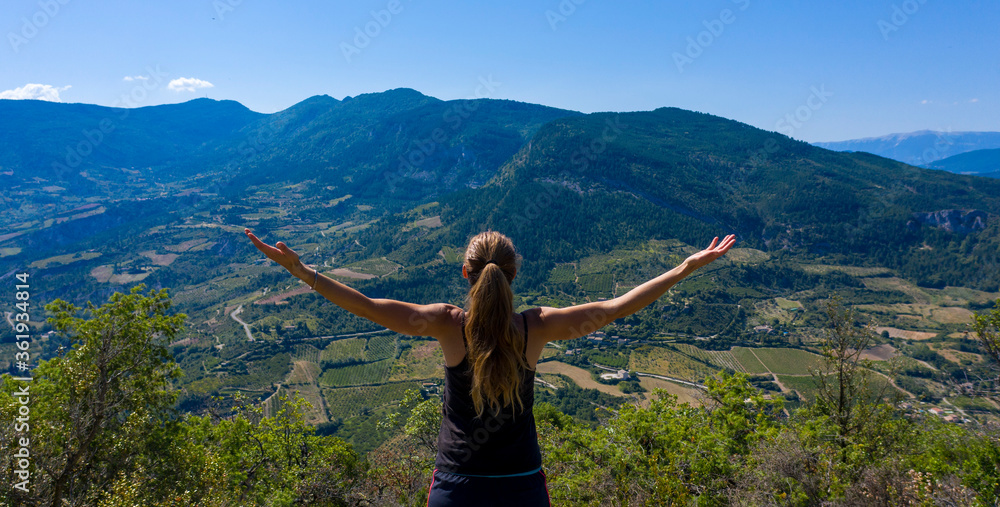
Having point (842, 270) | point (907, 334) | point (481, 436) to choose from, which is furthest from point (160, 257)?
point (842, 270)

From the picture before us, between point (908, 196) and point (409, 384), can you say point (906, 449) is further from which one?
point (908, 196)

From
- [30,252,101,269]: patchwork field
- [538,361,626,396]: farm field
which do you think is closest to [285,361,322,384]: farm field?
[538,361,626,396]: farm field

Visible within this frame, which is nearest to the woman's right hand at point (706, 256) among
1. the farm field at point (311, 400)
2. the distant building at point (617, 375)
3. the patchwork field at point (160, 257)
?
the farm field at point (311, 400)

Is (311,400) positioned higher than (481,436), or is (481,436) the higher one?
(481,436)

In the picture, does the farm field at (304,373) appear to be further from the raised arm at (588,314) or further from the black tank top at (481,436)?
the raised arm at (588,314)

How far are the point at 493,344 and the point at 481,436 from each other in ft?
1.74

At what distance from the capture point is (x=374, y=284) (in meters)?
112

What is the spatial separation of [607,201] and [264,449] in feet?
473

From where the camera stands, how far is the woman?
2.38 m

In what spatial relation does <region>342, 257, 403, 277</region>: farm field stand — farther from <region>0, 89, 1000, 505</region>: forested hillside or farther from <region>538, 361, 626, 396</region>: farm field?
<region>538, 361, 626, 396</region>: farm field

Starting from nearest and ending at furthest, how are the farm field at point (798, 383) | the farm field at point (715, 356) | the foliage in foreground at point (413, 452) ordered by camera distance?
the foliage in foreground at point (413, 452)
the farm field at point (798, 383)
the farm field at point (715, 356)

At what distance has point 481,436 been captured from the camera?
2436 mm

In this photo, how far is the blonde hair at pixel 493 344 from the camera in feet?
7.83

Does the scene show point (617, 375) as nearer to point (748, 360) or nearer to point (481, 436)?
point (748, 360)
